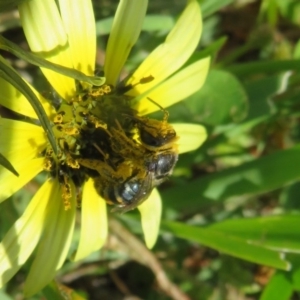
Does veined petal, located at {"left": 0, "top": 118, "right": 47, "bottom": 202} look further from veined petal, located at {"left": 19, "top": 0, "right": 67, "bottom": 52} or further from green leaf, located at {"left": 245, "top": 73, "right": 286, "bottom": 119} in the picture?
green leaf, located at {"left": 245, "top": 73, "right": 286, "bottom": 119}

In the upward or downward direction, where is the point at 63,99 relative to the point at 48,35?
downward

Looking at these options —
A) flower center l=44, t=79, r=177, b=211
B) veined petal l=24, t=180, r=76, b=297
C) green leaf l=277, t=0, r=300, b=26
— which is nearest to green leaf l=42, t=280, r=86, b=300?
veined petal l=24, t=180, r=76, b=297

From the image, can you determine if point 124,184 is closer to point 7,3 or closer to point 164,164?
point 164,164

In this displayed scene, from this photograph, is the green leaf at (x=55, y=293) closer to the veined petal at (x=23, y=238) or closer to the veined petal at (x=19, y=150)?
the veined petal at (x=23, y=238)

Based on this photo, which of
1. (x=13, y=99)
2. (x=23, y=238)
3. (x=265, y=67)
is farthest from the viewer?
(x=265, y=67)

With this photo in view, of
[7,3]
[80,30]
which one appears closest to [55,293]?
[80,30]

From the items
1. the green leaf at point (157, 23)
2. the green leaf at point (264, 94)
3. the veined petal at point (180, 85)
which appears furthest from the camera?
the green leaf at point (264, 94)

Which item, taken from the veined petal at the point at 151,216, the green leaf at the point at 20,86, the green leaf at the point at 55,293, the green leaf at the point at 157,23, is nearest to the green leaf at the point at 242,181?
Answer: the veined petal at the point at 151,216
